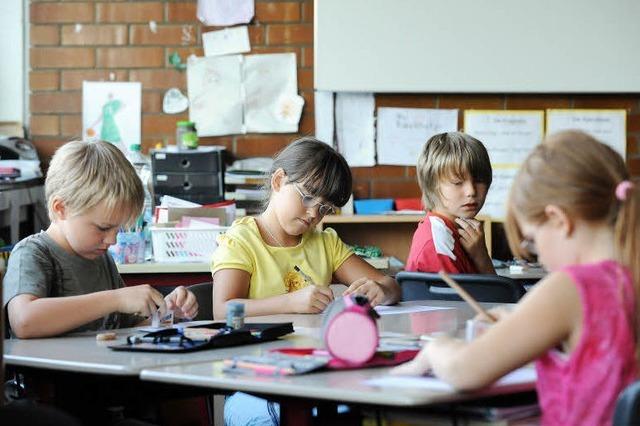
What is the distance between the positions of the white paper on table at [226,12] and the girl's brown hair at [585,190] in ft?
10.4

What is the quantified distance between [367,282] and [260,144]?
2175mm

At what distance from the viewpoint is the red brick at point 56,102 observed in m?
4.60

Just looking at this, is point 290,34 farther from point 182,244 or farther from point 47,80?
point 182,244

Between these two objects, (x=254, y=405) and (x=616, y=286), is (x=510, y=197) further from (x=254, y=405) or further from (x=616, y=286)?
(x=254, y=405)

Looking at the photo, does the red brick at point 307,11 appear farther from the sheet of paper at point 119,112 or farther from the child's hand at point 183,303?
the child's hand at point 183,303

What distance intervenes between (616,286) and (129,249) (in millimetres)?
2576

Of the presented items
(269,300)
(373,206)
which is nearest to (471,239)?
(269,300)

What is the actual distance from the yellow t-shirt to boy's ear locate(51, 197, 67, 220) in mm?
459

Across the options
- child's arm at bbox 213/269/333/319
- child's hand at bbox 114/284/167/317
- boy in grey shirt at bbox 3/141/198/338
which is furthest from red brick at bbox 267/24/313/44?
child's hand at bbox 114/284/167/317

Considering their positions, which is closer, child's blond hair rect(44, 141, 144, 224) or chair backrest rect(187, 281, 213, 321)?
child's blond hair rect(44, 141, 144, 224)

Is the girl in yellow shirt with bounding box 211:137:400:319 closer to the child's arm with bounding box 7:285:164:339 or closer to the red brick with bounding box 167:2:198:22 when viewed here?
the child's arm with bounding box 7:285:164:339

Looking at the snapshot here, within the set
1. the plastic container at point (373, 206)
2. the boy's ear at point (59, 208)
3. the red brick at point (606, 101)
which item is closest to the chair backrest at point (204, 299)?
the boy's ear at point (59, 208)

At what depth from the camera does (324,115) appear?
457 centimetres

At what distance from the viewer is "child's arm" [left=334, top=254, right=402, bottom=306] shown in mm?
2459
